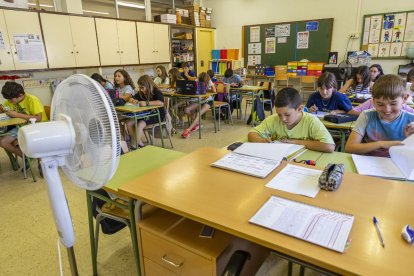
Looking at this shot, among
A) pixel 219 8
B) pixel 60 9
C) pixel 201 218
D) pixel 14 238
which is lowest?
pixel 14 238

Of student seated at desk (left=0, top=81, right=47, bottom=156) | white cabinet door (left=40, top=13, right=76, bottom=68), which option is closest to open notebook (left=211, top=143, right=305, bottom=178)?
student seated at desk (left=0, top=81, right=47, bottom=156)

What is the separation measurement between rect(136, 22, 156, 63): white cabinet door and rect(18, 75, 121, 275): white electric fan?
6.11 m

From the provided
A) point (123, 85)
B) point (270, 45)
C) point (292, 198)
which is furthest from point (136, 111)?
point (270, 45)

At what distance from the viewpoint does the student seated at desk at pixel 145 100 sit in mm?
3766

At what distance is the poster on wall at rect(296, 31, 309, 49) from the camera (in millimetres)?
Result: 6918

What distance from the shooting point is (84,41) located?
17.9 feet

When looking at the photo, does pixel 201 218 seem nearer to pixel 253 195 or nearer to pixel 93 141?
pixel 253 195

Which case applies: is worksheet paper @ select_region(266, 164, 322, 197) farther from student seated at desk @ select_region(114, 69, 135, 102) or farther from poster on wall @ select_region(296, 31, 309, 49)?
poster on wall @ select_region(296, 31, 309, 49)

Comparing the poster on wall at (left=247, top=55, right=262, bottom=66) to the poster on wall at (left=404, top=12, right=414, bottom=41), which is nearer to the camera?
the poster on wall at (left=404, top=12, right=414, bottom=41)

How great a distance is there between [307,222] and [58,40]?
220 inches

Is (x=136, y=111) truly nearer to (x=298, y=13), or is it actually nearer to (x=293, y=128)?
(x=293, y=128)

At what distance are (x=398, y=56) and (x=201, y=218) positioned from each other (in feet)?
22.6

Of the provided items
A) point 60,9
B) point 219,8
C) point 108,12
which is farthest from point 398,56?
point 108,12

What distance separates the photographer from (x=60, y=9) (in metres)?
5.28
